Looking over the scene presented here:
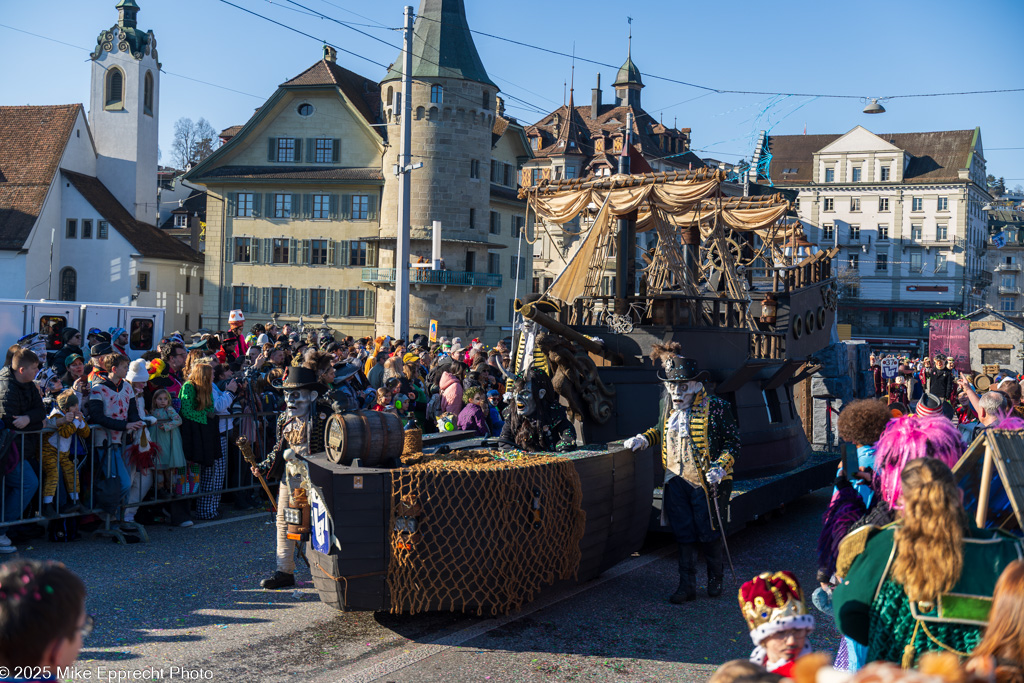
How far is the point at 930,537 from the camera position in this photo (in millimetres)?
3482

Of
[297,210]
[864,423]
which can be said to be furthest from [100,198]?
[864,423]

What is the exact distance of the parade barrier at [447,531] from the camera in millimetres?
6316

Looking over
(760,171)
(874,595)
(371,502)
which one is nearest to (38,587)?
(874,595)

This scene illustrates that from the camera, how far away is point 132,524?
9.50m

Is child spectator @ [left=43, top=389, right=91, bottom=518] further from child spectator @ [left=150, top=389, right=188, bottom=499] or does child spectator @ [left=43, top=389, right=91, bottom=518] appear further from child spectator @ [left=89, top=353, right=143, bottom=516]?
child spectator @ [left=150, top=389, right=188, bottom=499]

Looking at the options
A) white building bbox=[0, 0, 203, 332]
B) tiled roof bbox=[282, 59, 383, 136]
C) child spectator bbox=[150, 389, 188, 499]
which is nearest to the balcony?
tiled roof bbox=[282, 59, 383, 136]

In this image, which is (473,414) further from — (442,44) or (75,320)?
(442,44)

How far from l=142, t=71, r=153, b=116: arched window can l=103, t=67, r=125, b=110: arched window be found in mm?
1269

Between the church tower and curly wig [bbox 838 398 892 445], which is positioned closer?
curly wig [bbox 838 398 892 445]

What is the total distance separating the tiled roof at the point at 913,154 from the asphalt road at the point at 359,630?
72.8 m

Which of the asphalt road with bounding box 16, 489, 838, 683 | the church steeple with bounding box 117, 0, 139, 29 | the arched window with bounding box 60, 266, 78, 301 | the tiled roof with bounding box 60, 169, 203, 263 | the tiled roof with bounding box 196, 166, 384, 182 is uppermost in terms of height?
the church steeple with bounding box 117, 0, 139, 29

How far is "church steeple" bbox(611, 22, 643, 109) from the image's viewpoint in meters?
76.6

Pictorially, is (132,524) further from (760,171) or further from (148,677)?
(760,171)

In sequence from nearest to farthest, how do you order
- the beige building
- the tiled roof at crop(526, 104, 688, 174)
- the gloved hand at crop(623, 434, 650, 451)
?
the gloved hand at crop(623, 434, 650, 451), the beige building, the tiled roof at crop(526, 104, 688, 174)
